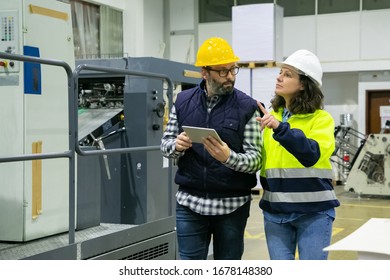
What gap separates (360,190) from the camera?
1087cm

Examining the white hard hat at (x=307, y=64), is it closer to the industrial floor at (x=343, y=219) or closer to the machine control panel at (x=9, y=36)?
the machine control panel at (x=9, y=36)

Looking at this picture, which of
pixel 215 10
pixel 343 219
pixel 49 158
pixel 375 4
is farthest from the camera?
pixel 215 10

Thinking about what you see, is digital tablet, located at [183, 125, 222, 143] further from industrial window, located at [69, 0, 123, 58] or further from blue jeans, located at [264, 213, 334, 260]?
industrial window, located at [69, 0, 123, 58]

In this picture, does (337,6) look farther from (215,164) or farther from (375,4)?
(215,164)

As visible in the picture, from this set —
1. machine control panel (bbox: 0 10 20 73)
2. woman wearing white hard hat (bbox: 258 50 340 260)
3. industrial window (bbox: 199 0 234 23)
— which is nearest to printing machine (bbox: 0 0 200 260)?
machine control panel (bbox: 0 10 20 73)

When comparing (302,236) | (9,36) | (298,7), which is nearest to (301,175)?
(302,236)

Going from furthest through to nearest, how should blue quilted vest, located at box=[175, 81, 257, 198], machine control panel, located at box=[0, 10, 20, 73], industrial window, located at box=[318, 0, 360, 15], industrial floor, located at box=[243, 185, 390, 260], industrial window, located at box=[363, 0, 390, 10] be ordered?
industrial window, located at box=[318, 0, 360, 15]
industrial window, located at box=[363, 0, 390, 10]
industrial floor, located at box=[243, 185, 390, 260]
machine control panel, located at box=[0, 10, 20, 73]
blue quilted vest, located at box=[175, 81, 257, 198]

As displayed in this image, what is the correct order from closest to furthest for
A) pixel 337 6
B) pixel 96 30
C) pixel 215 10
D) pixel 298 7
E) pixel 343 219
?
pixel 343 219 < pixel 96 30 < pixel 337 6 < pixel 298 7 < pixel 215 10

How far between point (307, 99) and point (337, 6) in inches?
497

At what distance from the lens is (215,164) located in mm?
2914

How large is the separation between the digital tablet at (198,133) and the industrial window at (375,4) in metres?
12.6

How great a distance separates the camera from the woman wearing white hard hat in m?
2.71

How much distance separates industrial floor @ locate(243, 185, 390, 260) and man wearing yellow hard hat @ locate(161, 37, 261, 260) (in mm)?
2750

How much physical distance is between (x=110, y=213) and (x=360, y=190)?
265 inches
